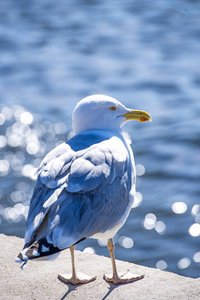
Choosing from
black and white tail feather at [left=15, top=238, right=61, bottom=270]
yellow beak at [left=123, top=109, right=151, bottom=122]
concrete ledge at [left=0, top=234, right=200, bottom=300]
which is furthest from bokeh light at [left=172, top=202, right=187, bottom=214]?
black and white tail feather at [left=15, top=238, right=61, bottom=270]

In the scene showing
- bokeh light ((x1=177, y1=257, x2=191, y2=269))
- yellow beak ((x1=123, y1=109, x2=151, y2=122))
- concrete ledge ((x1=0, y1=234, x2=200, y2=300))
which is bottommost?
bokeh light ((x1=177, y1=257, x2=191, y2=269))

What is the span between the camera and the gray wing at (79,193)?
14.9 ft

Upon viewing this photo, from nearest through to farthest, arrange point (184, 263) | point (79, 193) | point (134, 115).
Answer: point (79, 193)
point (134, 115)
point (184, 263)

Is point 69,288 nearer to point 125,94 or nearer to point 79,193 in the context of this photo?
point 79,193

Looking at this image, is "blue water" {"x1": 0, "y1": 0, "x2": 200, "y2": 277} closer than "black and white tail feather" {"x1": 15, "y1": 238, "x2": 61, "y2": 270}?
No

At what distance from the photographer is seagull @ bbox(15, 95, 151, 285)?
14.8 feet

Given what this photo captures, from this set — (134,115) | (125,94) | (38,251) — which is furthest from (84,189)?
(125,94)

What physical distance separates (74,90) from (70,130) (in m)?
1.35

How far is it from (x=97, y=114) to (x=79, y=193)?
0.95 m

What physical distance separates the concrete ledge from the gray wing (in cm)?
55

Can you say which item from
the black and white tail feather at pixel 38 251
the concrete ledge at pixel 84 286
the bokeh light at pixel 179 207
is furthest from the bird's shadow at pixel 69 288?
the bokeh light at pixel 179 207

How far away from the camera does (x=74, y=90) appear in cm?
1166

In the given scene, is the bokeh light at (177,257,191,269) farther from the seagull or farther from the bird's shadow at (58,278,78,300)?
the bird's shadow at (58,278,78,300)

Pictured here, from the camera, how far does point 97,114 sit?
Result: 543 cm
